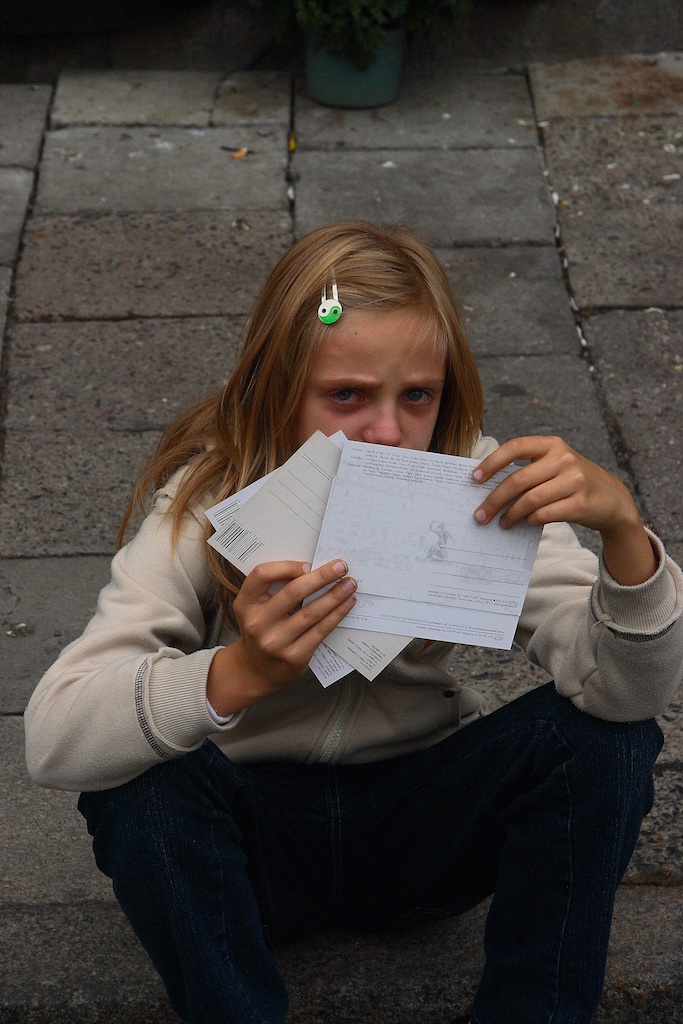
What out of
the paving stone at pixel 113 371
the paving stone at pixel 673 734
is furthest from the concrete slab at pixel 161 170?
the paving stone at pixel 673 734

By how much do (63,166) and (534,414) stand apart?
215 cm

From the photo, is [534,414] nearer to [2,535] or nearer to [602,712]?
[2,535]

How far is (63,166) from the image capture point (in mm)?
4492

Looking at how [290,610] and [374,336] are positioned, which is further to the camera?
[374,336]

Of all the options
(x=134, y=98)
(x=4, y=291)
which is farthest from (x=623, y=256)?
(x=134, y=98)

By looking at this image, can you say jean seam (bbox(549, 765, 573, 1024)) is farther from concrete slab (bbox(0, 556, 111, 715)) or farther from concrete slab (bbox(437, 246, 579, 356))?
concrete slab (bbox(437, 246, 579, 356))

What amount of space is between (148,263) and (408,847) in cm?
265

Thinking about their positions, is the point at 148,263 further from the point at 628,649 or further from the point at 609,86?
the point at 628,649

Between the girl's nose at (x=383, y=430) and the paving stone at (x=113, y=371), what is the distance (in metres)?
1.73

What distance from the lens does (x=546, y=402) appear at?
3.46 m

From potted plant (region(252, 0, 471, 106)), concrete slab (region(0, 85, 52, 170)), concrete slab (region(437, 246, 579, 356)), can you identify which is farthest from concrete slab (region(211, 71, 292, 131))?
concrete slab (region(437, 246, 579, 356))

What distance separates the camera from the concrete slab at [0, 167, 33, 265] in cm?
405

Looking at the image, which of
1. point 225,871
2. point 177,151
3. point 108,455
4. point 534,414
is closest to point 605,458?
point 534,414

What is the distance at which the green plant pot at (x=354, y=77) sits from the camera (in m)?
4.70
